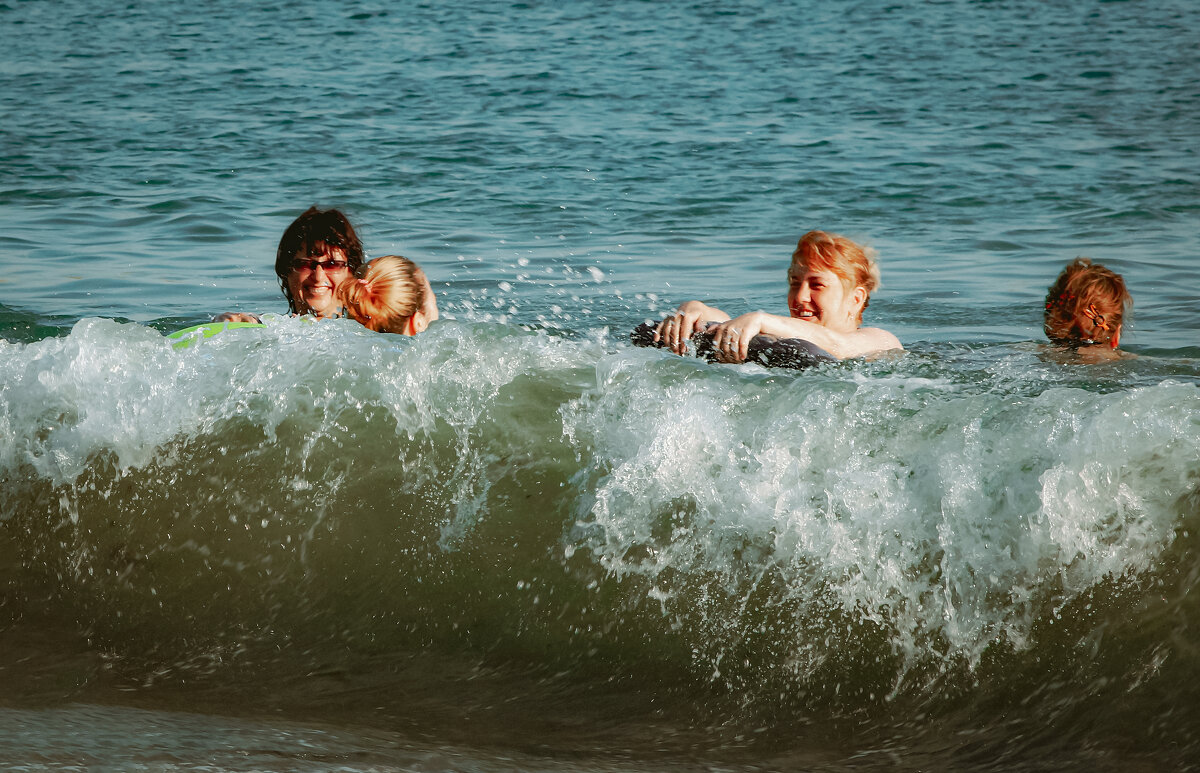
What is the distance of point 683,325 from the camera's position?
5188 millimetres

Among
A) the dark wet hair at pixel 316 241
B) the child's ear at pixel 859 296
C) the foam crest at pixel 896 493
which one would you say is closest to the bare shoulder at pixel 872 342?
the child's ear at pixel 859 296

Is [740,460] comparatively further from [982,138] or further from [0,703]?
[982,138]

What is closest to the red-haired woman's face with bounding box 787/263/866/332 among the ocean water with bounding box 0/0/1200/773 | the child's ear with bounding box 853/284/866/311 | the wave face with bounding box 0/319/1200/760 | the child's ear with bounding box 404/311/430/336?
the child's ear with bounding box 853/284/866/311

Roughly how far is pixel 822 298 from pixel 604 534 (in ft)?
7.18

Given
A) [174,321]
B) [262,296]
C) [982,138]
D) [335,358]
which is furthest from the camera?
[982,138]

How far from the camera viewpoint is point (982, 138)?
15609 mm

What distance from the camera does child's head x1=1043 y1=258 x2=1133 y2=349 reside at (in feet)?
20.3

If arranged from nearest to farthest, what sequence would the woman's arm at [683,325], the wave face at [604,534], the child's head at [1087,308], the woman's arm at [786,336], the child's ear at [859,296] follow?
1. the wave face at [604,534]
2. the woman's arm at [786,336]
3. the woman's arm at [683,325]
4. the child's ear at [859,296]
5. the child's head at [1087,308]

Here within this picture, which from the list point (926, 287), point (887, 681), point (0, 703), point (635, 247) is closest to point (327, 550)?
point (0, 703)

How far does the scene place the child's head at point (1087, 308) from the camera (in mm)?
6195

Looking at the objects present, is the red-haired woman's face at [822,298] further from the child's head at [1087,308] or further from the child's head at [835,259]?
the child's head at [1087,308]

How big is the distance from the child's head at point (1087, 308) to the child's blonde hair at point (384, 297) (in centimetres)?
315

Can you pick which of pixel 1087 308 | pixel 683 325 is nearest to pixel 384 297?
pixel 683 325

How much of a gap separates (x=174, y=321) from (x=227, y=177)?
6.44m
